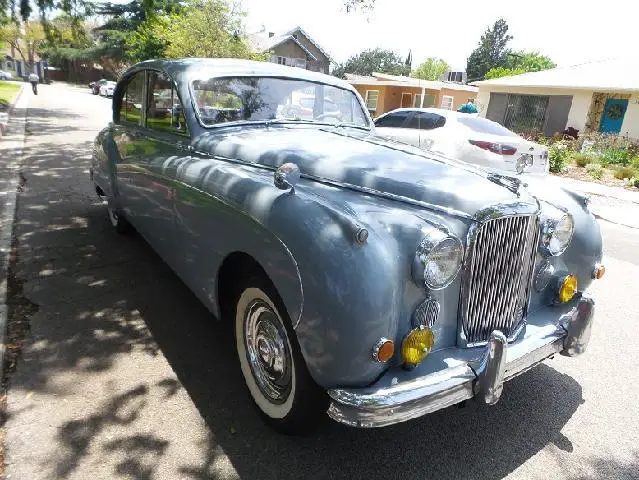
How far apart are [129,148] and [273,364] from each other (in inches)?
108

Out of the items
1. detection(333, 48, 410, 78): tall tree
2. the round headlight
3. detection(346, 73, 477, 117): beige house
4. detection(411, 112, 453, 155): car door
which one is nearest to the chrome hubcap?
the round headlight

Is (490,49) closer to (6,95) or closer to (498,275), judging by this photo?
(6,95)

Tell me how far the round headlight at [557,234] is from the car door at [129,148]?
3.00 m

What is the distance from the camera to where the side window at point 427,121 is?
8.97 m

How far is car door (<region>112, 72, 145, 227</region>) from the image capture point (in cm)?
394

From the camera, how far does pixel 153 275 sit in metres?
4.21

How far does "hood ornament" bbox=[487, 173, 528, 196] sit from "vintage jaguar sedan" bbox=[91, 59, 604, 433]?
33mm

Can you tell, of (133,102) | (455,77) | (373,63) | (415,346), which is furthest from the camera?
(373,63)

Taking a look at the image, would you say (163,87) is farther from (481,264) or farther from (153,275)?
(481,264)

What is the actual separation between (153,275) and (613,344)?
3854 mm

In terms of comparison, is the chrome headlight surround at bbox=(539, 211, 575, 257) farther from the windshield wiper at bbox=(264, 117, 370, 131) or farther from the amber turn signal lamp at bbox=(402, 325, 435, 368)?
the windshield wiper at bbox=(264, 117, 370, 131)

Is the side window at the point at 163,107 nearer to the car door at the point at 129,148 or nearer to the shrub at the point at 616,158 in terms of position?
the car door at the point at 129,148

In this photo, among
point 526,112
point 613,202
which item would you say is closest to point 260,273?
point 613,202

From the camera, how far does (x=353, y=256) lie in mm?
1832
